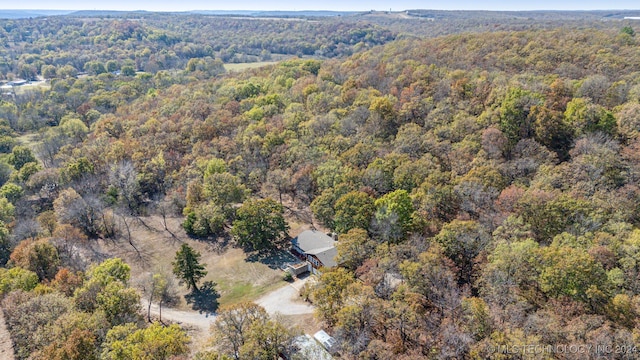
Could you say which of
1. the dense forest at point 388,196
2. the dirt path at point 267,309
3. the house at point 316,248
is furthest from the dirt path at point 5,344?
the house at point 316,248

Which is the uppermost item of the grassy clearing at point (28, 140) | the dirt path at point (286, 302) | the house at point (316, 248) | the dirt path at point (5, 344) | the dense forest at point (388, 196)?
the dense forest at point (388, 196)

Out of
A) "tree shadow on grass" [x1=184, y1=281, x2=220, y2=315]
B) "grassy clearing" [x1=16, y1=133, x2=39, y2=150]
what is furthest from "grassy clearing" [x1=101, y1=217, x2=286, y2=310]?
"grassy clearing" [x1=16, y1=133, x2=39, y2=150]

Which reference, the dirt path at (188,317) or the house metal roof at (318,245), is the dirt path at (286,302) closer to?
the house metal roof at (318,245)

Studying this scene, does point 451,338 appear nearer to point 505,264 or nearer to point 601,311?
point 505,264

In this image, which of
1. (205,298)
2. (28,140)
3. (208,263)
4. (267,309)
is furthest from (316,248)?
(28,140)

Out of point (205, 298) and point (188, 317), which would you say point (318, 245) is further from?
point (188, 317)

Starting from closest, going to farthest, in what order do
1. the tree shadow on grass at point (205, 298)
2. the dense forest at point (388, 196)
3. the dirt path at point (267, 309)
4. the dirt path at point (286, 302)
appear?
the dense forest at point (388, 196) < the dirt path at point (267, 309) < the dirt path at point (286, 302) < the tree shadow on grass at point (205, 298)

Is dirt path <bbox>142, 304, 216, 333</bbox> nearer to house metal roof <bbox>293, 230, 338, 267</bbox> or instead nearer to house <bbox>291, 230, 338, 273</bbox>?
house <bbox>291, 230, 338, 273</bbox>
